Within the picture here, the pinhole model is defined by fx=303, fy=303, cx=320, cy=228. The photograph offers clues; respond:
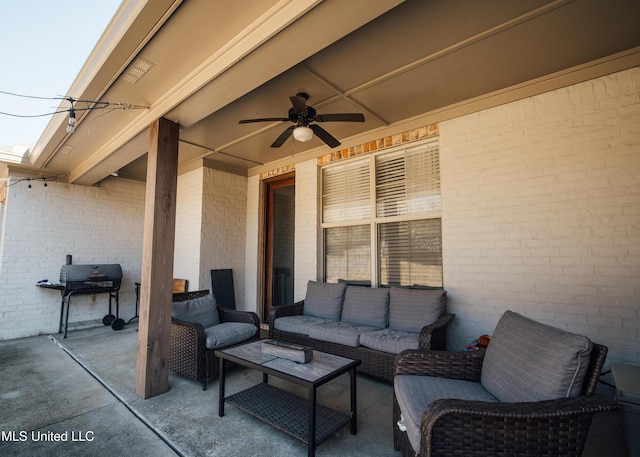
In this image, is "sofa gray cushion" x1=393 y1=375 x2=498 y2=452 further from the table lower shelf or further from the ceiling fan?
the ceiling fan

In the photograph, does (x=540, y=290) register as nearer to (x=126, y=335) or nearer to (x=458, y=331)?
(x=458, y=331)

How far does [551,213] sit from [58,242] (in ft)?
23.8

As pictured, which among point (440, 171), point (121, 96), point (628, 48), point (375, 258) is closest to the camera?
point (628, 48)

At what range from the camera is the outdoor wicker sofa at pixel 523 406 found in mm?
1284

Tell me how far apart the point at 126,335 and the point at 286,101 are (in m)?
4.43

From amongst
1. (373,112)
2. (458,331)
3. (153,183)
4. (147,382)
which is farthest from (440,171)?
(147,382)

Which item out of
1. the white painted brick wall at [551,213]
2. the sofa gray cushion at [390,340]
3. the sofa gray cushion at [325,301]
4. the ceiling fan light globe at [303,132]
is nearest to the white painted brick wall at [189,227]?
the sofa gray cushion at [325,301]

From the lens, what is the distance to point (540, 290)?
290 centimetres

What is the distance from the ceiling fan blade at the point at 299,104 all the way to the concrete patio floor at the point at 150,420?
8.66ft

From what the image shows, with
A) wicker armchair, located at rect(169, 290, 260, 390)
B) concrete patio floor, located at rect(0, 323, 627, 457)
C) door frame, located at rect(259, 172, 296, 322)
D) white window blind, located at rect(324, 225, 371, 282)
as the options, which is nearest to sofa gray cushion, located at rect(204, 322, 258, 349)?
wicker armchair, located at rect(169, 290, 260, 390)

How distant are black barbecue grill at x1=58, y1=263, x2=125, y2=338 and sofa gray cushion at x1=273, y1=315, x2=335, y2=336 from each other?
3.28m

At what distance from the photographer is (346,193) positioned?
182 inches

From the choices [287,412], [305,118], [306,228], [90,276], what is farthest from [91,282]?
[305,118]

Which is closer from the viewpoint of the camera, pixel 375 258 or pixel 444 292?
pixel 444 292
